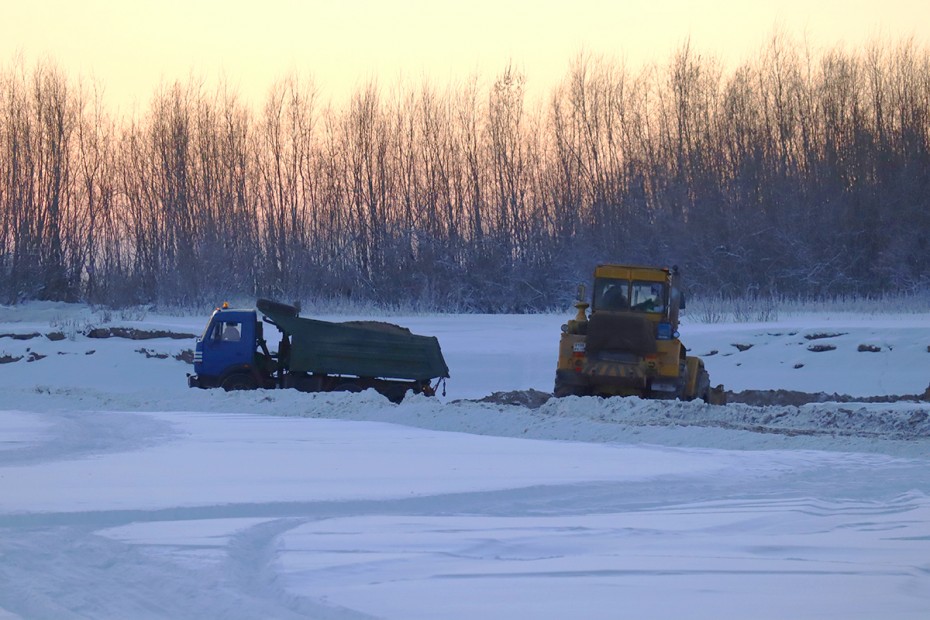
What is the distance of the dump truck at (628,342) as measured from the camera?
56.1ft

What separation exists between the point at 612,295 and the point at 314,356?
546 centimetres

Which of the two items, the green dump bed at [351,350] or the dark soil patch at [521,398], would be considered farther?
the dark soil patch at [521,398]

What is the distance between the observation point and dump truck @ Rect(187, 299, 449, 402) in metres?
19.6

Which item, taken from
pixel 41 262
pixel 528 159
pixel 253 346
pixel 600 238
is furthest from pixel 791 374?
pixel 41 262

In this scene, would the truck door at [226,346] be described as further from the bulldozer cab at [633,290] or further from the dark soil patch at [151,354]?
the bulldozer cab at [633,290]

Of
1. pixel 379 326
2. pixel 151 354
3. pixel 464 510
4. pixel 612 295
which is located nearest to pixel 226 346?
pixel 379 326

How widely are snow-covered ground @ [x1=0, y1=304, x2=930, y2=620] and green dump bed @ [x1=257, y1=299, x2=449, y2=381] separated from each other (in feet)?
6.00

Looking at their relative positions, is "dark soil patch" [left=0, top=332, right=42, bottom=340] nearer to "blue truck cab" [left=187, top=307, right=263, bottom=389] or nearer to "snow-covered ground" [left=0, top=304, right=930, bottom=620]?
"blue truck cab" [left=187, top=307, right=263, bottom=389]

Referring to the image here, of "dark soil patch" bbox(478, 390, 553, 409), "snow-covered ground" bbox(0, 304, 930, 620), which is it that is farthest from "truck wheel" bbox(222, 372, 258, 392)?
"dark soil patch" bbox(478, 390, 553, 409)

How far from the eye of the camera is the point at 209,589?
5418 mm

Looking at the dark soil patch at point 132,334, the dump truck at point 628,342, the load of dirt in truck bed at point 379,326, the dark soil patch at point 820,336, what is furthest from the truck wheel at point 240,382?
the dark soil patch at point 820,336

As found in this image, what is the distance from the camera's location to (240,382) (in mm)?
19891

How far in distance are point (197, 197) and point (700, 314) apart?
28.1m

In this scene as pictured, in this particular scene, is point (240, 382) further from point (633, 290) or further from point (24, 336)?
point (24, 336)
